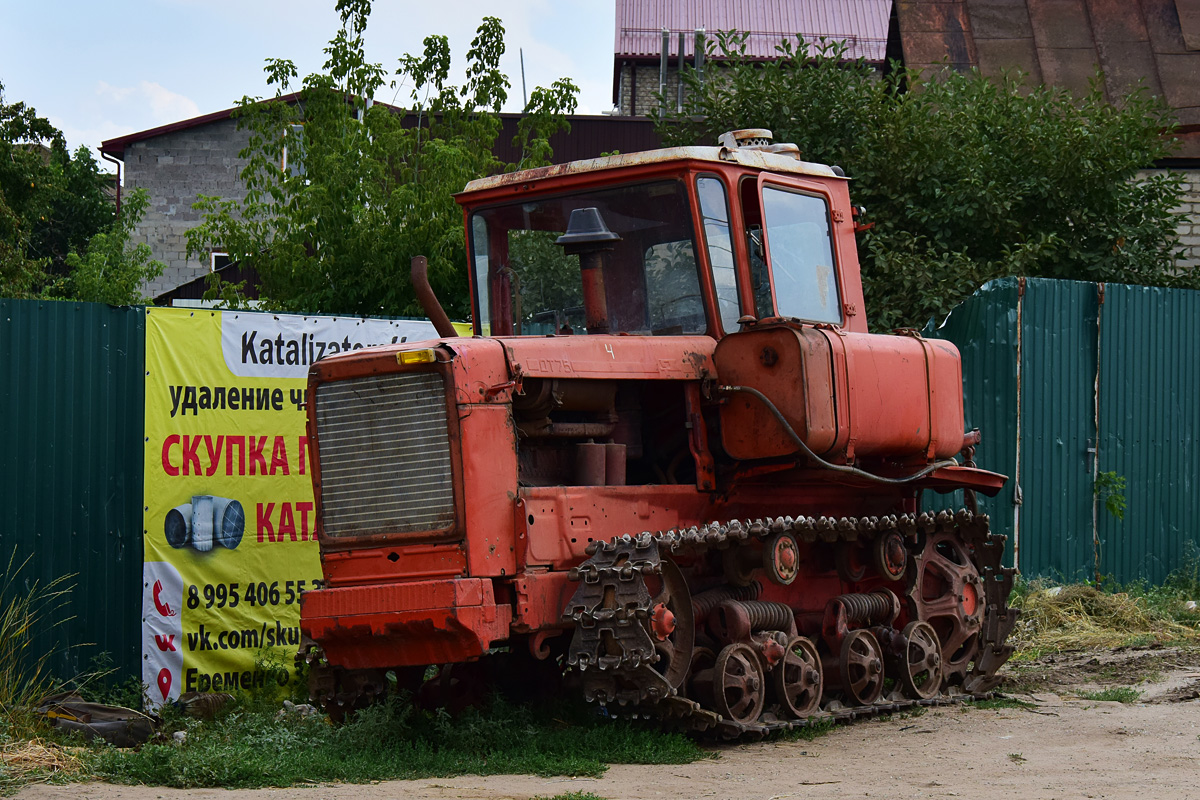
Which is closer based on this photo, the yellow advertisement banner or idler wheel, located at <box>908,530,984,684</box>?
the yellow advertisement banner

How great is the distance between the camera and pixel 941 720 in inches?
322

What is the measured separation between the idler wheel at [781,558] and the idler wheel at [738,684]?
0.42 metres

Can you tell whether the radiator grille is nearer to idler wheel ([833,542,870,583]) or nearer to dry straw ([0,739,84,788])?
dry straw ([0,739,84,788])

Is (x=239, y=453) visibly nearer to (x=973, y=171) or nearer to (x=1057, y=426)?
(x=1057, y=426)

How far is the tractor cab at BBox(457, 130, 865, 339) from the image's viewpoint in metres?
7.81

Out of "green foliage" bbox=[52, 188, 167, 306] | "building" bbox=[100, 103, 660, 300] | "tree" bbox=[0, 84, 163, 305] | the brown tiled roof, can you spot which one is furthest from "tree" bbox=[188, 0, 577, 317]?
"building" bbox=[100, 103, 660, 300]

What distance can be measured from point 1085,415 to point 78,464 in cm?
893

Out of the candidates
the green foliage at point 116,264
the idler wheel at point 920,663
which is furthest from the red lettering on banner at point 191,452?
the green foliage at point 116,264

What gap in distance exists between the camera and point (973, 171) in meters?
14.8

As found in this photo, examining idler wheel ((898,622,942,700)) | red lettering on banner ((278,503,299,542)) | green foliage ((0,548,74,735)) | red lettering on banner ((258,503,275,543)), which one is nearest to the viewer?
green foliage ((0,548,74,735))

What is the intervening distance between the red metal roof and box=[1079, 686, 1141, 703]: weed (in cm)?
2639

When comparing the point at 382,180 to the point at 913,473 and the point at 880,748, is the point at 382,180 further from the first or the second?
the point at 880,748

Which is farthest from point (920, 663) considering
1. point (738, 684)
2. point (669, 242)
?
point (669, 242)

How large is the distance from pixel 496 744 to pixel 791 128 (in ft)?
34.1
